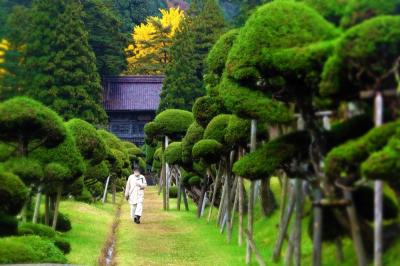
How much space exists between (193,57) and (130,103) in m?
21.5

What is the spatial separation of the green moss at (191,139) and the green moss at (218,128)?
3299 millimetres

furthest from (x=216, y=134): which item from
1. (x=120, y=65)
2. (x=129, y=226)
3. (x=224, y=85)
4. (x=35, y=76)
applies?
(x=120, y=65)

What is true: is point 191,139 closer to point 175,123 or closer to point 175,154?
point 175,154

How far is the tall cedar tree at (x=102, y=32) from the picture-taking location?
2208 inches

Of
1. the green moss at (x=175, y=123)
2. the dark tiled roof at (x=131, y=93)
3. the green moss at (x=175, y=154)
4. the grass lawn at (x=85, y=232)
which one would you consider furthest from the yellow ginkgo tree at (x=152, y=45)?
the grass lawn at (x=85, y=232)

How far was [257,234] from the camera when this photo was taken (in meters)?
17.3

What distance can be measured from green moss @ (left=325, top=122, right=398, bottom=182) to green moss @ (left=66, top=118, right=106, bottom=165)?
1355 centimetres

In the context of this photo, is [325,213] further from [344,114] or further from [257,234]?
[257,234]

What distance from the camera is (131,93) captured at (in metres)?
64.5

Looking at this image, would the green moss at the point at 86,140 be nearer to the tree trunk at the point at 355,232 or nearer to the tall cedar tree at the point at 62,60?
the tree trunk at the point at 355,232

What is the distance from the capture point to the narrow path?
14742mm

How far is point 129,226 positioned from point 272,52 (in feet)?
42.6

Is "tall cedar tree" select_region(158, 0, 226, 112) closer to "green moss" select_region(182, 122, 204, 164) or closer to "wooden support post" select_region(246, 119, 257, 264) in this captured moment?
"green moss" select_region(182, 122, 204, 164)

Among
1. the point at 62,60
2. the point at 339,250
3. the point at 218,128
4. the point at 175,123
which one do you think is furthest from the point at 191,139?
the point at 62,60
